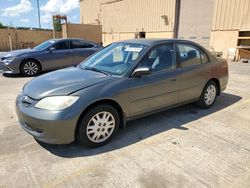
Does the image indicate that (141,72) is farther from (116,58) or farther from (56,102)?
(56,102)

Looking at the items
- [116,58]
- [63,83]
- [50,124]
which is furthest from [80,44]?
[50,124]

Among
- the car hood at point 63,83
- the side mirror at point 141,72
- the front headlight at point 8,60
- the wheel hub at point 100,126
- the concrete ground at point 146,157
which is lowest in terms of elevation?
the concrete ground at point 146,157

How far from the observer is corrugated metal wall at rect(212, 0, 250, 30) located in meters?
13.2

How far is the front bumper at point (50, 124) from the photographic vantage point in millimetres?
2733

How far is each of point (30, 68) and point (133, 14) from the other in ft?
Result: 56.3

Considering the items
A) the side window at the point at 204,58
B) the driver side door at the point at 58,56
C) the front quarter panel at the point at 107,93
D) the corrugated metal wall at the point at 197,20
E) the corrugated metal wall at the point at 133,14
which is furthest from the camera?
the corrugated metal wall at the point at 133,14

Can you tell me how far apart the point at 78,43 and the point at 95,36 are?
17.2 m

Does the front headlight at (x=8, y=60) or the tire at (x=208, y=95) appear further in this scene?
the front headlight at (x=8, y=60)

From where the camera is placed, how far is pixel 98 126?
3.10 m

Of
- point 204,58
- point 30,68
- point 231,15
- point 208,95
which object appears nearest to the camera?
point 204,58

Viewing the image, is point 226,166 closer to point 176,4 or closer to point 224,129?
point 224,129

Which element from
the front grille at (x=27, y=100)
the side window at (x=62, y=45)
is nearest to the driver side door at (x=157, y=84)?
the front grille at (x=27, y=100)

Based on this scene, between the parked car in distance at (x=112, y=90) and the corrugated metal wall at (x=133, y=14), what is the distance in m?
15.6

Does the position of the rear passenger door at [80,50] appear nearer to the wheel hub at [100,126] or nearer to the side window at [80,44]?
the side window at [80,44]
